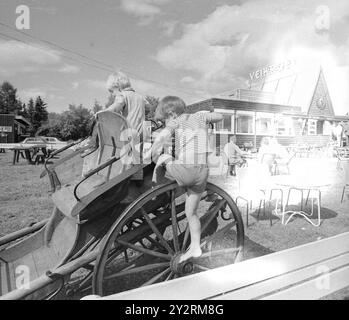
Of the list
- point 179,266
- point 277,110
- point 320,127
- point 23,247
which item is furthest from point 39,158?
point 320,127

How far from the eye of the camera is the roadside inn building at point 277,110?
→ 3.65 meters

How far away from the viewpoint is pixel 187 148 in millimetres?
1836

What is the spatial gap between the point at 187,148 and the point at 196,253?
640mm

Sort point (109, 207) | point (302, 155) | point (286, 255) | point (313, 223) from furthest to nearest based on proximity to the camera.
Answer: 1. point (302, 155)
2. point (313, 223)
3. point (109, 207)
4. point (286, 255)

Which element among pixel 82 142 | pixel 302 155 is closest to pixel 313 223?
pixel 82 142

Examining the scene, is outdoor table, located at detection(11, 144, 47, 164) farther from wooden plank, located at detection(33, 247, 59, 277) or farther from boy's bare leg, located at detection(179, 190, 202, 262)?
boy's bare leg, located at detection(179, 190, 202, 262)

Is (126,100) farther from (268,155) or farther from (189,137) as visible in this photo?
(268,155)

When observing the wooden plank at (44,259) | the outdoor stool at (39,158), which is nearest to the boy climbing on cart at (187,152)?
the wooden plank at (44,259)

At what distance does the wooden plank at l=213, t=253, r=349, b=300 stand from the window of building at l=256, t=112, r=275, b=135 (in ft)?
21.3

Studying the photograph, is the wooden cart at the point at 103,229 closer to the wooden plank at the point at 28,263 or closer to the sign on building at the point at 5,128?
the wooden plank at the point at 28,263

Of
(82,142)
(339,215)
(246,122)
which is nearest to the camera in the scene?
(82,142)

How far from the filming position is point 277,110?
7129 mm

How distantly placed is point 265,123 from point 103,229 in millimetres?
8349
